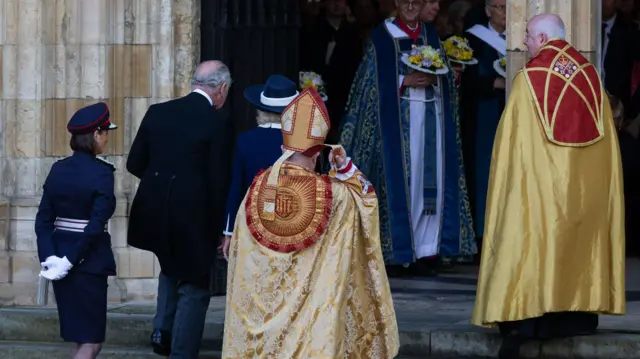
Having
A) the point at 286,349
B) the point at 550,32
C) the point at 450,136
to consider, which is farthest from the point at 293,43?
the point at 286,349

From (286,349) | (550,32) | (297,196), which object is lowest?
(286,349)

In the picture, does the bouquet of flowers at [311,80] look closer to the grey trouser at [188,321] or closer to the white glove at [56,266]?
the grey trouser at [188,321]

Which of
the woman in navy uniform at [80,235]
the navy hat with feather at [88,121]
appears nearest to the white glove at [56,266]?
the woman in navy uniform at [80,235]

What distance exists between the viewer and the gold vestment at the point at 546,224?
31.9ft

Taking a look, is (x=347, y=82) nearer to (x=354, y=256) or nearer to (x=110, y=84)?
(x=110, y=84)

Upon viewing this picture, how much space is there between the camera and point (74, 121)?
9523 millimetres

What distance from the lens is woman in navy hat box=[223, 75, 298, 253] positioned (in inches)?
385

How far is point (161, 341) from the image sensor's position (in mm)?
10141

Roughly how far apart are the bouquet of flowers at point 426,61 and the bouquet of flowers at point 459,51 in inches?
17.0

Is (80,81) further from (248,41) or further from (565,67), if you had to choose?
(565,67)

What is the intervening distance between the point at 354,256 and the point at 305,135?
626 millimetres

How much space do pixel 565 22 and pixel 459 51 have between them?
2.49m

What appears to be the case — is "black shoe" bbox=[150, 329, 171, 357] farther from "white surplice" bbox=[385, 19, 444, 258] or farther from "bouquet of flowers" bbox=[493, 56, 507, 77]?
"bouquet of flowers" bbox=[493, 56, 507, 77]

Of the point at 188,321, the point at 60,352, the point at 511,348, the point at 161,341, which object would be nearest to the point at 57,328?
the point at 60,352
